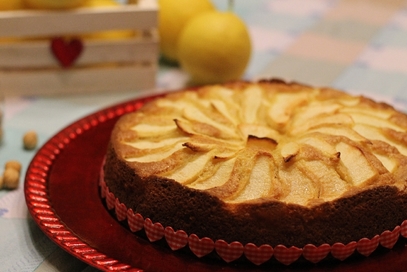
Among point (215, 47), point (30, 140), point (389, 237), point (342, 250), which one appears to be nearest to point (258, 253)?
point (342, 250)

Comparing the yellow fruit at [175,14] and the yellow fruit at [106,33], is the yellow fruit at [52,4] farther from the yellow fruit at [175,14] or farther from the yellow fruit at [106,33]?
the yellow fruit at [175,14]

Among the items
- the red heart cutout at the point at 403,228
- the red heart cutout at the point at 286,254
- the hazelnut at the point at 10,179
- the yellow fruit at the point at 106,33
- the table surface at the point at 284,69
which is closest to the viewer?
the red heart cutout at the point at 286,254

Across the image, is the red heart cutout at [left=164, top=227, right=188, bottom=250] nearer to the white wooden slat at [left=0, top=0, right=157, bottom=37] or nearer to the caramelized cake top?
the caramelized cake top

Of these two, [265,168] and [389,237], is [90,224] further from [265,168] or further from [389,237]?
[389,237]

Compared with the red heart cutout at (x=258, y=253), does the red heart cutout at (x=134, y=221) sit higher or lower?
lower

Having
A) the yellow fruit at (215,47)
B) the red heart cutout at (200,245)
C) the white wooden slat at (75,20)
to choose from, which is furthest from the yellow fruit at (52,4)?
the red heart cutout at (200,245)
